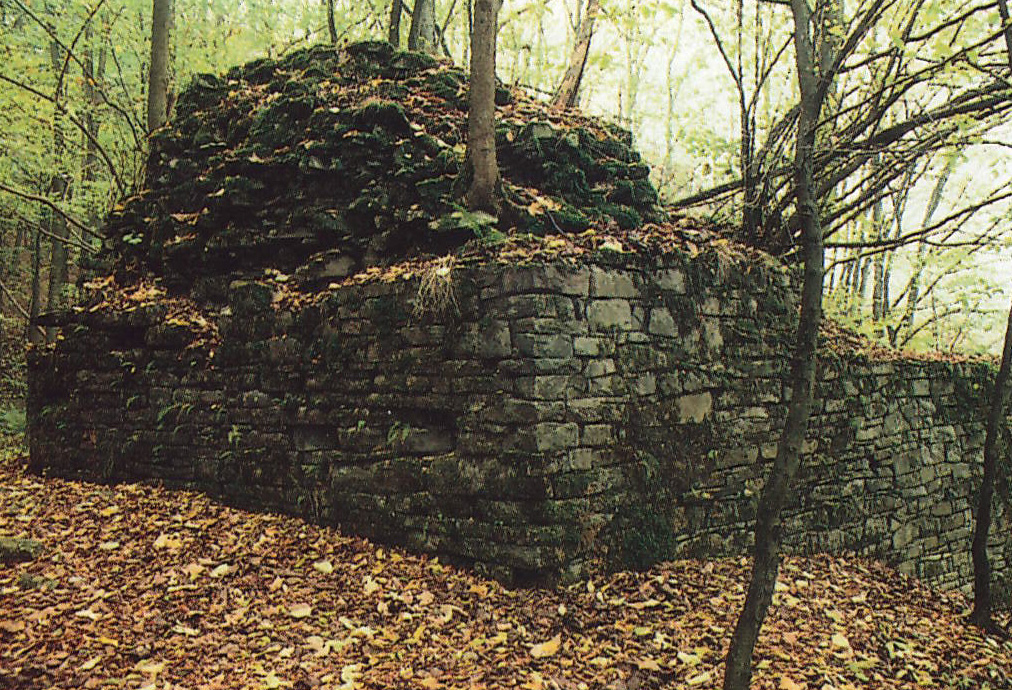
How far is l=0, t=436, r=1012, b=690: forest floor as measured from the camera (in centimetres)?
345

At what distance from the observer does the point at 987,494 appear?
4941 mm

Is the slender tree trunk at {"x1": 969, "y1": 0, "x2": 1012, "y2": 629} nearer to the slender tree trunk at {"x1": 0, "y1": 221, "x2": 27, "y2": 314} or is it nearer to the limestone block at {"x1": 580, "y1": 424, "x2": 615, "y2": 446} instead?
the limestone block at {"x1": 580, "y1": 424, "x2": 615, "y2": 446}

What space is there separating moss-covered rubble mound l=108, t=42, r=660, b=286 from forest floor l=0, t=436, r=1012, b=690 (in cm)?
253

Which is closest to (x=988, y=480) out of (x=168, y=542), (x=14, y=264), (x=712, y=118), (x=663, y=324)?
(x=663, y=324)

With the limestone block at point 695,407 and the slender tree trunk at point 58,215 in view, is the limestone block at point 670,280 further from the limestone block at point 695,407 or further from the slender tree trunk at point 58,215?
the slender tree trunk at point 58,215

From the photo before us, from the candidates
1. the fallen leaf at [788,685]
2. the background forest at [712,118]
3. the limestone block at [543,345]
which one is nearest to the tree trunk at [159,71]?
the background forest at [712,118]

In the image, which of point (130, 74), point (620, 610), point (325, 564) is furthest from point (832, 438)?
point (130, 74)

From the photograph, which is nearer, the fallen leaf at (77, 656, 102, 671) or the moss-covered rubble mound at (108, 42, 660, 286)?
the fallen leaf at (77, 656, 102, 671)

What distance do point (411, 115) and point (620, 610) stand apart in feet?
15.9

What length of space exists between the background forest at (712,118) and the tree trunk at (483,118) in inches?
77.5

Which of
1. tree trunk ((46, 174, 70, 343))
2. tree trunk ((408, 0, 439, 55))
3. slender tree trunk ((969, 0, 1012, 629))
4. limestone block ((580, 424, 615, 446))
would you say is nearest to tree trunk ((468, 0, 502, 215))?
limestone block ((580, 424, 615, 446))

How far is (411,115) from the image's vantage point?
6.14m

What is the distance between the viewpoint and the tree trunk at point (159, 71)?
8.33 m

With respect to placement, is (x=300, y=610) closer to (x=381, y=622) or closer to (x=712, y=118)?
(x=381, y=622)
